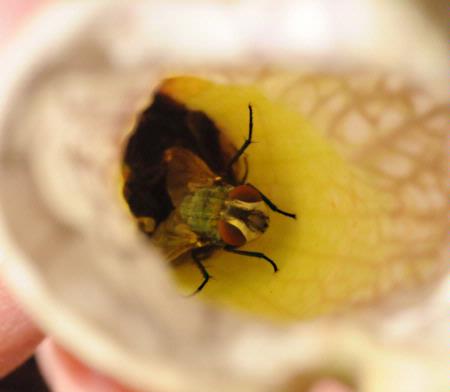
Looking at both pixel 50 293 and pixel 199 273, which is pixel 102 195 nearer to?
pixel 50 293

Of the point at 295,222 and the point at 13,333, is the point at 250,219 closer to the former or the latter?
the point at 295,222

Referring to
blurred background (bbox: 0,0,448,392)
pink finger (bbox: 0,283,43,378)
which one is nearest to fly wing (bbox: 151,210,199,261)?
pink finger (bbox: 0,283,43,378)

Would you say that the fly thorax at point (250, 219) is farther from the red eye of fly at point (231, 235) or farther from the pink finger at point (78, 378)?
the pink finger at point (78, 378)

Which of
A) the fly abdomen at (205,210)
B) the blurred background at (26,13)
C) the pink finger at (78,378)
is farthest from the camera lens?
the fly abdomen at (205,210)

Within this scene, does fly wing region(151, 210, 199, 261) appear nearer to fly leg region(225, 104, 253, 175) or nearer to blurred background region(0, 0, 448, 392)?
fly leg region(225, 104, 253, 175)

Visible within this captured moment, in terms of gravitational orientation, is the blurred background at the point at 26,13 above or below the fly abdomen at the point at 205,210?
above

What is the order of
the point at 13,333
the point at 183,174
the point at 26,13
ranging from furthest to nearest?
1. the point at 183,174
2. the point at 13,333
3. the point at 26,13

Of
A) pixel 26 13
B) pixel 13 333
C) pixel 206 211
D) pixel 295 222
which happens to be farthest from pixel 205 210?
pixel 26 13

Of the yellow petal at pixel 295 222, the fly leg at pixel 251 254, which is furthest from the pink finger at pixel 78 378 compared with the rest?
the fly leg at pixel 251 254
